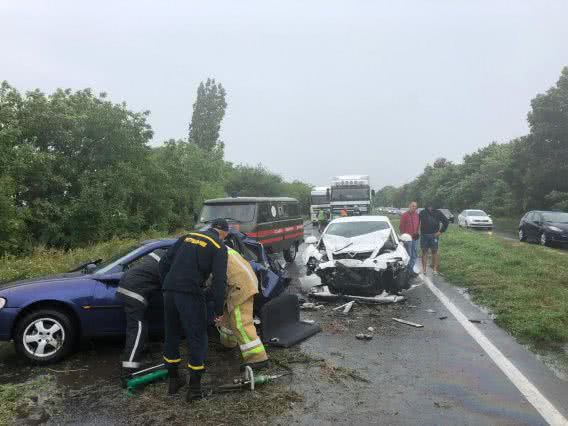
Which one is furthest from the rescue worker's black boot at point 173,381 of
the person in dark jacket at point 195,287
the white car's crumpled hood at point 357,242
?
the white car's crumpled hood at point 357,242

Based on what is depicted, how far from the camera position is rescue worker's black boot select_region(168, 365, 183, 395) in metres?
4.59

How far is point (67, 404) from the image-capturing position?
4422 millimetres

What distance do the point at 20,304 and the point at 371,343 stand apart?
13.4ft

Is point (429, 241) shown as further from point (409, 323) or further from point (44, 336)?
point (44, 336)

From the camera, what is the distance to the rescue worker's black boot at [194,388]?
4.38 m

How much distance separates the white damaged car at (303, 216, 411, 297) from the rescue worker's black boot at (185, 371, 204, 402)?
457 centimetres

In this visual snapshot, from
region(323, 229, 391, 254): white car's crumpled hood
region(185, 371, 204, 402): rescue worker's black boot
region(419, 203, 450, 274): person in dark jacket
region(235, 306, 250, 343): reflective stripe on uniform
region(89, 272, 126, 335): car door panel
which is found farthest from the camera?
region(419, 203, 450, 274): person in dark jacket

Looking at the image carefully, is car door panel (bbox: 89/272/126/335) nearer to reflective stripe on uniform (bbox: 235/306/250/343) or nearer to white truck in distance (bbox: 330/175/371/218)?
reflective stripe on uniform (bbox: 235/306/250/343)

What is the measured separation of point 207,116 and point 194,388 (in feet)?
152

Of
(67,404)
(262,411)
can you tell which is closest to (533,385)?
(262,411)

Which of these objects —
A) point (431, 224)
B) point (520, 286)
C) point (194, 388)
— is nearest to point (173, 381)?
point (194, 388)

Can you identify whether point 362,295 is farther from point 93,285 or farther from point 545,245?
point 545,245

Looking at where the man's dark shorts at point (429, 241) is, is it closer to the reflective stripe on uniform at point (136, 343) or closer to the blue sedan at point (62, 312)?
the blue sedan at point (62, 312)

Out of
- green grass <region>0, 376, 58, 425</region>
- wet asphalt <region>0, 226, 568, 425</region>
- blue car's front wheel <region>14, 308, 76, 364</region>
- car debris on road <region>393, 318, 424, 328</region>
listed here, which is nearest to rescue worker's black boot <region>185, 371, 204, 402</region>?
wet asphalt <region>0, 226, 568, 425</region>
